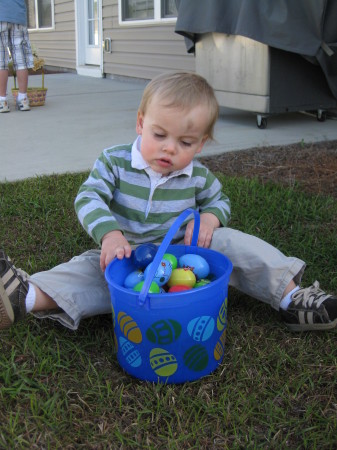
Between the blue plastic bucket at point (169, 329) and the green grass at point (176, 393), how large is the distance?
5cm

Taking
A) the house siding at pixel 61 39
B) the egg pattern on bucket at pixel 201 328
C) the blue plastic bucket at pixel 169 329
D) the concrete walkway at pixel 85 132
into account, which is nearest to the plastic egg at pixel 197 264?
the blue plastic bucket at pixel 169 329

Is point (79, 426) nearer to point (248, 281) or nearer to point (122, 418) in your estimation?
point (122, 418)

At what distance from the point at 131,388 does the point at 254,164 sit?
8.13 ft

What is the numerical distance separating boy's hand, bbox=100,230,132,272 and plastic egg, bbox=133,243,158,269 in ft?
0.14

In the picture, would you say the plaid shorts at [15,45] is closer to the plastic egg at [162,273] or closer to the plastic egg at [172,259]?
the plastic egg at [172,259]

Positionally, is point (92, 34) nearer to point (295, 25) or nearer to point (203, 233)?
point (295, 25)

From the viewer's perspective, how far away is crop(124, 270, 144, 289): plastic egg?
1.70 metres

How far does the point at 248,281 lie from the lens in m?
1.95

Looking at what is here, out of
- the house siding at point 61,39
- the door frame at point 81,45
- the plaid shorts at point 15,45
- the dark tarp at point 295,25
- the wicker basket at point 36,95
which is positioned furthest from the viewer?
the house siding at point 61,39

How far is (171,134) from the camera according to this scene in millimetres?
1814

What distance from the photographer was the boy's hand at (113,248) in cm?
170

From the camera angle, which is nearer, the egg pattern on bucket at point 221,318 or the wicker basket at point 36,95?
the egg pattern on bucket at point 221,318

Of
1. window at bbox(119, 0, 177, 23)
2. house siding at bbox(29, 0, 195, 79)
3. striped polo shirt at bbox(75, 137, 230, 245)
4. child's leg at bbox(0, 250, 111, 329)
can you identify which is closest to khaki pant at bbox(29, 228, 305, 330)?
child's leg at bbox(0, 250, 111, 329)

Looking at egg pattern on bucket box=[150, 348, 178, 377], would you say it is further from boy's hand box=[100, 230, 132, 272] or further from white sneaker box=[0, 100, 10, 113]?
white sneaker box=[0, 100, 10, 113]
